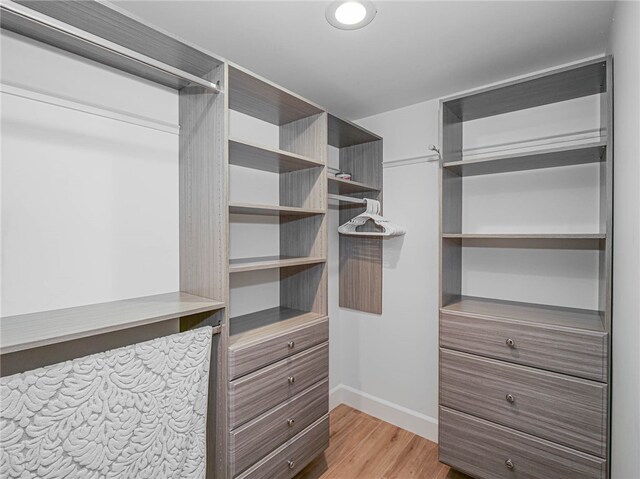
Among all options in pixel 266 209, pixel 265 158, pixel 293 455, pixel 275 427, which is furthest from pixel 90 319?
pixel 293 455

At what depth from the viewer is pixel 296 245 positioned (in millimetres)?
2164

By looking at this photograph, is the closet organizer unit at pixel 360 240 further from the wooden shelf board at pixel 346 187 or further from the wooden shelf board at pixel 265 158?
the wooden shelf board at pixel 265 158

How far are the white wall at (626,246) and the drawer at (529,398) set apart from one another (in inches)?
4.3

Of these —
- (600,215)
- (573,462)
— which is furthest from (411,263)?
(573,462)

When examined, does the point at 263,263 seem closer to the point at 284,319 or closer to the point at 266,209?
the point at 266,209

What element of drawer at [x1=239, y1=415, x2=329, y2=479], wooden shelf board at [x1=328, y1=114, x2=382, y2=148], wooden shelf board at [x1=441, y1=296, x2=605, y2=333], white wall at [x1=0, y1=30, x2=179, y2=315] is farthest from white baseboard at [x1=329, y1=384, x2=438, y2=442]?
wooden shelf board at [x1=328, y1=114, x2=382, y2=148]

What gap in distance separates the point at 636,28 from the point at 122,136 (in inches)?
75.2

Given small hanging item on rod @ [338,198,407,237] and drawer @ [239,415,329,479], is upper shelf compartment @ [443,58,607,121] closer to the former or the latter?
small hanging item on rod @ [338,198,407,237]

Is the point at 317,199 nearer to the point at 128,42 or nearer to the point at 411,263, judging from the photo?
the point at 411,263

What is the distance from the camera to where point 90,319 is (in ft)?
3.82

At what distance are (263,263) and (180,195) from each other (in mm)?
535

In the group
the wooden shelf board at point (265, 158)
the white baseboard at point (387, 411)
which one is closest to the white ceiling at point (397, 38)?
the wooden shelf board at point (265, 158)

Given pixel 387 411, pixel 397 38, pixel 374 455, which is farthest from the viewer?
pixel 387 411

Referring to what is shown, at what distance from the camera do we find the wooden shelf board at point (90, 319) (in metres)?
0.97
